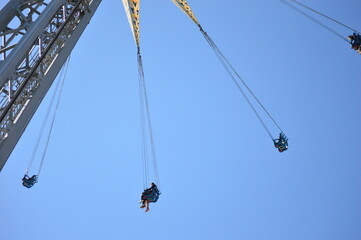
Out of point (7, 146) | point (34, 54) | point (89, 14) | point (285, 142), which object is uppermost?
point (285, 142)

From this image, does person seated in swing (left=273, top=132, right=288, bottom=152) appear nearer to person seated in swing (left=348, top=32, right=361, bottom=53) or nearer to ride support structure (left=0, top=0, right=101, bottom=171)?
person seated in swing (left=348, top=32, right=361, bottom=53)

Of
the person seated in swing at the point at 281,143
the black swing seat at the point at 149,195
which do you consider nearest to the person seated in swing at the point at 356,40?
the person seated in swing at the point at 281,143

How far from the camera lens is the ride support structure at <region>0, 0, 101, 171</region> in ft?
19.2

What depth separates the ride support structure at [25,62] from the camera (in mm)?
5848

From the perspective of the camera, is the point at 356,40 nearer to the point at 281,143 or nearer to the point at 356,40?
the point at 356,40

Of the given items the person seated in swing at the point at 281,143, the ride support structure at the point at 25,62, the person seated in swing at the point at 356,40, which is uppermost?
the person seated in swing at the point at 356,40

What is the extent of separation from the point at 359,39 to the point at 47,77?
40.3ft

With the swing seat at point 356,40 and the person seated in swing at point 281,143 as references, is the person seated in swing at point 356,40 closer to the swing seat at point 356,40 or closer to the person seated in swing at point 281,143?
the swing seat at point 356,40

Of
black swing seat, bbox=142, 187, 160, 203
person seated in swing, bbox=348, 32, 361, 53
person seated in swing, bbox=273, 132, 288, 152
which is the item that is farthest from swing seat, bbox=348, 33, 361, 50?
black swing seat, bbox=142, 187, 160, 203

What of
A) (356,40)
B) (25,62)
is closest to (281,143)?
(356,40)

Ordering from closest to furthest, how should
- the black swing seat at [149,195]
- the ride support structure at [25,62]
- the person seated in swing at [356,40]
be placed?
the ride support structure at [25,62]
the black swing seat at [149,195]
the person seated in swing at [356,40]

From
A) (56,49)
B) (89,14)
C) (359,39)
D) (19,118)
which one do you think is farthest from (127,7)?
(359,39)

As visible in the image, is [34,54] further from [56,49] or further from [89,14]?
[89,14]

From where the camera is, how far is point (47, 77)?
7453 millimetres
